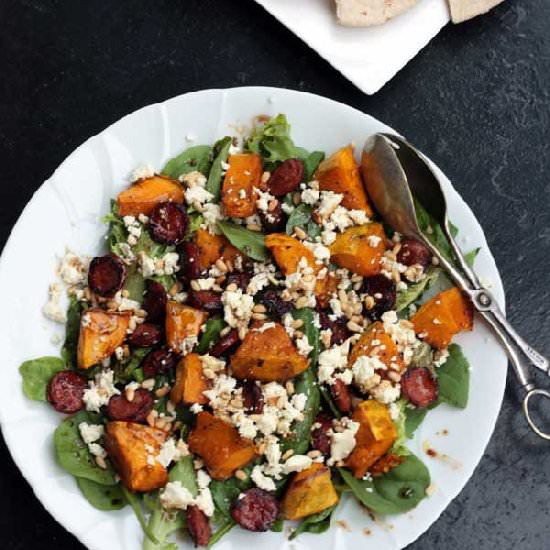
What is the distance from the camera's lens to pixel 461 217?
2.65 meters

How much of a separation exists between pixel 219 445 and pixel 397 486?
50cm

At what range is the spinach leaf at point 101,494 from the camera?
2.51 meters

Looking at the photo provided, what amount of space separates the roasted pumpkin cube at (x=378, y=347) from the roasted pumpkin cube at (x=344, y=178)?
35cm

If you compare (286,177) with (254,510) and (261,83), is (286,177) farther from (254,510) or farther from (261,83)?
(254,510)

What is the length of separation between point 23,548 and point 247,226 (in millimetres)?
1177

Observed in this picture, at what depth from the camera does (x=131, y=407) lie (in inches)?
97.5

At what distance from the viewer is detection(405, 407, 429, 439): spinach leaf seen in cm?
259

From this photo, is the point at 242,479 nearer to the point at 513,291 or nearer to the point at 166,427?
the point at 166,427

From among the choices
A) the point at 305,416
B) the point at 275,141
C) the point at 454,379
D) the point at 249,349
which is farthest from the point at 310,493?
the point at 275,141

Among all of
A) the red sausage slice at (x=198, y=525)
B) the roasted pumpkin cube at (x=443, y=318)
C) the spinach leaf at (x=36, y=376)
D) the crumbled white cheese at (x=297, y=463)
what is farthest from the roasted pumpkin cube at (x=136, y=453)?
the roasted pumpkin cube at (x=443, y=318)

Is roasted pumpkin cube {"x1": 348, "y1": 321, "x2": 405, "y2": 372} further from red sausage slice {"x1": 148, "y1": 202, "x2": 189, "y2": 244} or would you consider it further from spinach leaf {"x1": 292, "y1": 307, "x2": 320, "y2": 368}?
red sausage slice {"x1": 148, "y1": 202, "x2": 189, "y2": 244}

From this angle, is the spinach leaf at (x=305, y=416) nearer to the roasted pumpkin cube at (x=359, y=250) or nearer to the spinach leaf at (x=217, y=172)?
the roasted pumpkin cube at (x=359, y=250)

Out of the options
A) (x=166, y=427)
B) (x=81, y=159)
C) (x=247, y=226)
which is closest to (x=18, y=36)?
(x=81, y=159)

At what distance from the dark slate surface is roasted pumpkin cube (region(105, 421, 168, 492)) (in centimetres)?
86
